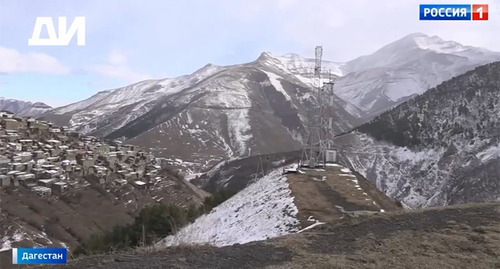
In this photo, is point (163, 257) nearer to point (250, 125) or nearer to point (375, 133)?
point (375, 133)

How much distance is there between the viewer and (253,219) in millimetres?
17531

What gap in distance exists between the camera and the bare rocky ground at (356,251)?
21.3 feet

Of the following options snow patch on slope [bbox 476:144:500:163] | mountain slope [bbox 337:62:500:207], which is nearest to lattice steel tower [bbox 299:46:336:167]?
mountain slope [bbox 337:62:500:207]

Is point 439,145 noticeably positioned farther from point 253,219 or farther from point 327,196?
point 253,219

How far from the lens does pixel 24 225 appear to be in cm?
3978

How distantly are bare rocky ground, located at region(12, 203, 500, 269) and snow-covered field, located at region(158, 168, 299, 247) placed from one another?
4.99m

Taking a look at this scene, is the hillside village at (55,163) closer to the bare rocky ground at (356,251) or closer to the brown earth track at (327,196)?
the brown earth track at (327,196)

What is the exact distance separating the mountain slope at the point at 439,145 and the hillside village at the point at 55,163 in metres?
37.7

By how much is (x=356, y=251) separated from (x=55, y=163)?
61.5m

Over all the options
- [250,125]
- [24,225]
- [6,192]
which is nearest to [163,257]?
[24,225]

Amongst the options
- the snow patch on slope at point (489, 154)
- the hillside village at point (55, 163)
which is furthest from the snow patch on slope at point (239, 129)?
the snow patch on slope at point (489, 154)

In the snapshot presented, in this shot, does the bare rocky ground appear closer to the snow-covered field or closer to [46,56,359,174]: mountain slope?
the snow-covered field

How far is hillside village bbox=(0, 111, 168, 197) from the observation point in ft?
171

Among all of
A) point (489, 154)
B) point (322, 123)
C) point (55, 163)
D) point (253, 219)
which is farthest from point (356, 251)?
point (489, 154)
